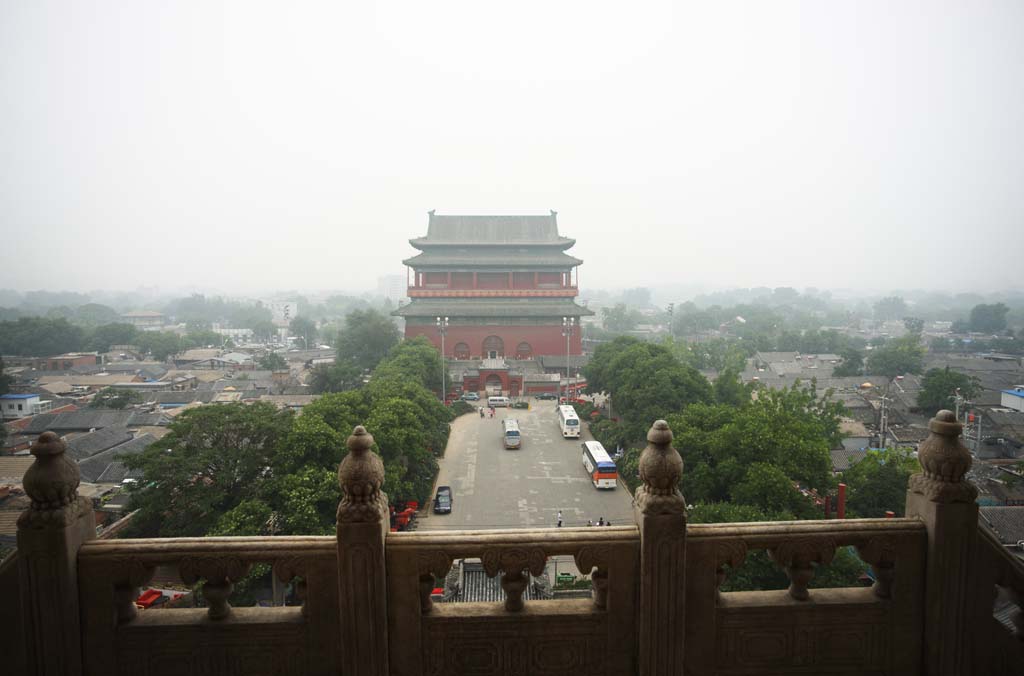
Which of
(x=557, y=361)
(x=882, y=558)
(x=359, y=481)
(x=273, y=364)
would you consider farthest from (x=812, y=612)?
(x=273, y=364)

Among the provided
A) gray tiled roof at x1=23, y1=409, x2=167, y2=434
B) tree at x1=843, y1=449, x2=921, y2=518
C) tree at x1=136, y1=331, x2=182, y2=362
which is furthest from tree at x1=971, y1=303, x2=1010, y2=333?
tree at x1=136, y1=331, x2=182, y2=362

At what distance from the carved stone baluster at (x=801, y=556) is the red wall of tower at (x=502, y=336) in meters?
35.9

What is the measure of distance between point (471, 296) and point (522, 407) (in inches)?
465

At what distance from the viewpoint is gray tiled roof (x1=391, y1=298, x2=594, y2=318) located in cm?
3875

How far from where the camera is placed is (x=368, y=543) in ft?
10.1

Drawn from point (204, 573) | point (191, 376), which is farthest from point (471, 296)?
point (204, 573)

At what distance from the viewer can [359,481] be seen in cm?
300

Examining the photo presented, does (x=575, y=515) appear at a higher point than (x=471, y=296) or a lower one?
lower

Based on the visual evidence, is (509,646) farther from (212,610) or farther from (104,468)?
(104,468)

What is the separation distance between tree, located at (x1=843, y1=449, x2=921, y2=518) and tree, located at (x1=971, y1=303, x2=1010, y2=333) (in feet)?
219

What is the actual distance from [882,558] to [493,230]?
4167 centimetres

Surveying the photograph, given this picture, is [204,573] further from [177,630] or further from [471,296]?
[471,296]

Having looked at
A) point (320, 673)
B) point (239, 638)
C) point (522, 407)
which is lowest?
point (522, 407)

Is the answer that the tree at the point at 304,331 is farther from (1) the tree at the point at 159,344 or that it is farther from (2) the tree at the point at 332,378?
(2) the tree at the point at 332,378
